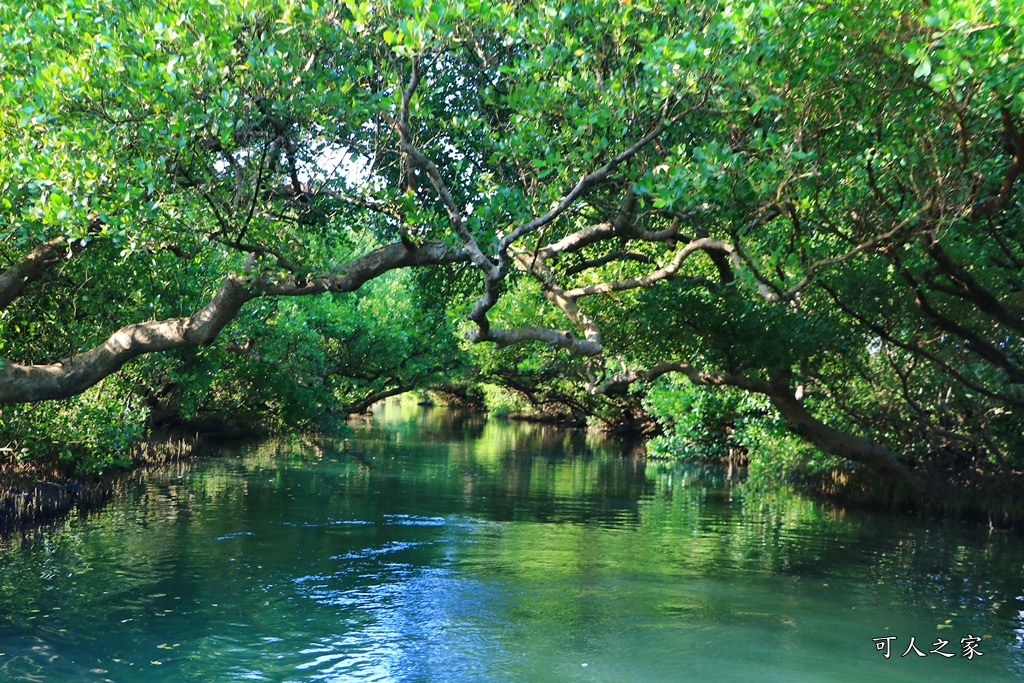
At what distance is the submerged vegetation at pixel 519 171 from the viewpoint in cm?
929

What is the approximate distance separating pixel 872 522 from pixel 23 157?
1685 cm

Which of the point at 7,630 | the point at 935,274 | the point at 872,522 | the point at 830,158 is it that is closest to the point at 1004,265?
the point at 935,274

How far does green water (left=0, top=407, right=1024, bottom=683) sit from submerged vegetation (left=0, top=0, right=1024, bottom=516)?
8.67 feet

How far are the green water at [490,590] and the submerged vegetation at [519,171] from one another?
2643mm

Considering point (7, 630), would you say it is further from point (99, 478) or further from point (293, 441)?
point (293, 441)

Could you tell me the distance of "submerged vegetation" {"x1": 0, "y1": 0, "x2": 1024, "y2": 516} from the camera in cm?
929

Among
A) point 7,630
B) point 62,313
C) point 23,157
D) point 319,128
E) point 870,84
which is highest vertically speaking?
point 870,84

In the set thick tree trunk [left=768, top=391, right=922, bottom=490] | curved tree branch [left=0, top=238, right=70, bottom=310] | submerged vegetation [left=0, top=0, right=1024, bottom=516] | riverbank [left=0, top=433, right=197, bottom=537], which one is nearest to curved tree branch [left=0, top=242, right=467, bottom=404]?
submerged vegetation [left=0, top=0, right=1024, bottom=516]

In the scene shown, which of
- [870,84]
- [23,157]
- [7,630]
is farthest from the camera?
[870,84]

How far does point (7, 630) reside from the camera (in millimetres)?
9930

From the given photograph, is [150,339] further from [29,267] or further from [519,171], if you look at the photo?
[519,171]

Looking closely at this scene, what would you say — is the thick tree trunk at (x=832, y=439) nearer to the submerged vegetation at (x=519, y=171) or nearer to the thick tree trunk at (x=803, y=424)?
the thick tree trunk at (x=803, y=424)

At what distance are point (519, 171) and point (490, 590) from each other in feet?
18.5

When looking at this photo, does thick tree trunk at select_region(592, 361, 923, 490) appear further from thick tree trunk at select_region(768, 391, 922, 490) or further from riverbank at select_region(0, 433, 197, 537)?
riverbank at select_region(0, 433, 197, 537)
